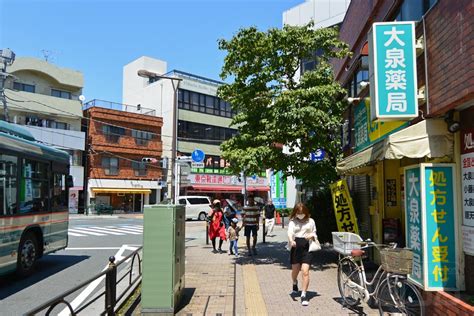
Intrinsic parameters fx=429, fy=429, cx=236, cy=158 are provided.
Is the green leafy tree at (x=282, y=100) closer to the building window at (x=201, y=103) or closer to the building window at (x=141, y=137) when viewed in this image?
the building window at (x=141, y=137)

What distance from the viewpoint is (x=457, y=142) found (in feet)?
18.6

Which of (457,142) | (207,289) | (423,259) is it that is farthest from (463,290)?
(207,289)

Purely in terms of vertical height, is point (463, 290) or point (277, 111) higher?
point (277, 111)

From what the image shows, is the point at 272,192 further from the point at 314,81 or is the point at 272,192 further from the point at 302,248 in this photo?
the point at 302,248

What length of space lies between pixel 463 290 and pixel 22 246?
8162mm

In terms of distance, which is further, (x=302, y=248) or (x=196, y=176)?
(x=196, y=176)

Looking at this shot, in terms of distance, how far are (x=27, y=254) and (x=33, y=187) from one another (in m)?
1.45

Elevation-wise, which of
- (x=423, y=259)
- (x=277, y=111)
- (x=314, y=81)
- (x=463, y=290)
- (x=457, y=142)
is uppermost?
(x=314, y=81)

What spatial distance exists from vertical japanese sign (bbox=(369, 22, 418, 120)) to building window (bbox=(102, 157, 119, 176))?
37075mm

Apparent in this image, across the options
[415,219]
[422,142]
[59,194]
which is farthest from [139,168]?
[422,142]

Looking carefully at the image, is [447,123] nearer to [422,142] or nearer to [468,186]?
[422,142]

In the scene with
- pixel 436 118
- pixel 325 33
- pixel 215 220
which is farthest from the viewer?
pixel 215 220

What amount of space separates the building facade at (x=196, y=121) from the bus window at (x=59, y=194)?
1298 inches

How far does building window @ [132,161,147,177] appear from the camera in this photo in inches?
1681
